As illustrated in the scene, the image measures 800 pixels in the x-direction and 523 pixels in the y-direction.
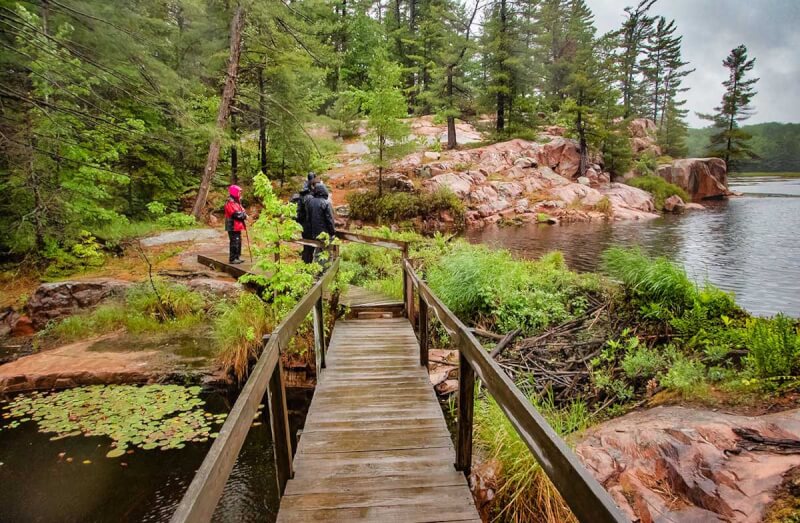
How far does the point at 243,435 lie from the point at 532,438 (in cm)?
143

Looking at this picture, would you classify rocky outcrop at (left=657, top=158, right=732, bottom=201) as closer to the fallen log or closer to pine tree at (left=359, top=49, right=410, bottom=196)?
pine tree at (left=359, top=49, right=410, bottom=196)

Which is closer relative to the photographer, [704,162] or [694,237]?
[694,237]

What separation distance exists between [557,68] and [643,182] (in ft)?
37.9

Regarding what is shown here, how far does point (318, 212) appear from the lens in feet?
25.8

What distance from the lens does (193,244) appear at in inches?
488

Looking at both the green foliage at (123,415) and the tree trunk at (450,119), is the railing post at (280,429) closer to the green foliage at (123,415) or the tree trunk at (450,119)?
the green foliage at (123,415)

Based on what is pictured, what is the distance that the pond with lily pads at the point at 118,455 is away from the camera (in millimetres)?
3963

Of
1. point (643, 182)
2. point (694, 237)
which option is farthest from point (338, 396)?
point (643, 182)

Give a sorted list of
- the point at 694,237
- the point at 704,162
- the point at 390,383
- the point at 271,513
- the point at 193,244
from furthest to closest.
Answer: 1. the point at 704,162
2. the point at 694,237
3. the point at 193,244
4. the point at 390,383
5. the point at 271,513

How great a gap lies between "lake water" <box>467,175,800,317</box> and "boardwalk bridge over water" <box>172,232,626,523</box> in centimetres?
660

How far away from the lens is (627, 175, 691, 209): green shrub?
2811 centimetres

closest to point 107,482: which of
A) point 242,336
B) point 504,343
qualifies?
point 242,336

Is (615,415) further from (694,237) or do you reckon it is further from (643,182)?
(643,182)

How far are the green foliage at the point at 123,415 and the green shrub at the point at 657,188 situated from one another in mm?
31889
